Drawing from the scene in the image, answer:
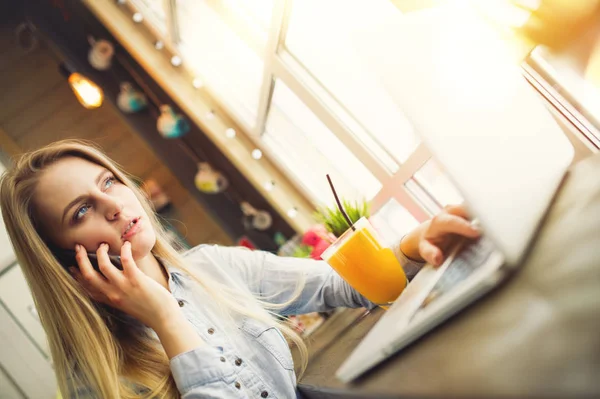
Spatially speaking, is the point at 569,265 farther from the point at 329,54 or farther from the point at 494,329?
the point at 329,54

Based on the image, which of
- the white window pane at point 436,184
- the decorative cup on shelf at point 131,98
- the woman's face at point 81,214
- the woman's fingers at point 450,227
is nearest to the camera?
the woman's fingers at point 450,227

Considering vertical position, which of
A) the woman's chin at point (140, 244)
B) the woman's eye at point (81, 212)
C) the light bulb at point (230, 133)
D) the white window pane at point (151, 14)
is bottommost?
the woman's chin at point (140, 244)

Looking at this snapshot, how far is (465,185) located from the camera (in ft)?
1.34

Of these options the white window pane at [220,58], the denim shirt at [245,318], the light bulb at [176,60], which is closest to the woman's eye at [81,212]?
the denim shirt at [245,318]

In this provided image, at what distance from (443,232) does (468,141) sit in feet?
0.60

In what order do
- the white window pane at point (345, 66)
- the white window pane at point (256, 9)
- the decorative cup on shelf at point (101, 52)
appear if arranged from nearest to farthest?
the white window pane at point (345, 66)
the white window pane at point (256, 9)
the decorative cup on shelf at point (101, 52)

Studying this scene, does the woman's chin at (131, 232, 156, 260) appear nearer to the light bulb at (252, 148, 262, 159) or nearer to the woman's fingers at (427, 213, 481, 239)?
the woman's fingers at (427, 213, 481, 239)

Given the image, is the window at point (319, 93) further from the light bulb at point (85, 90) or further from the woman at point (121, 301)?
the light bulb at point (85, 90)

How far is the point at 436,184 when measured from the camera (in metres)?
1.39

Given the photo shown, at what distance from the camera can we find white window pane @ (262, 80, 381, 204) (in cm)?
170

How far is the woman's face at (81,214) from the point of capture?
2.75 feet

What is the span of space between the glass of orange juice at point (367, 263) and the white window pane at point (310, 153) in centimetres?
91

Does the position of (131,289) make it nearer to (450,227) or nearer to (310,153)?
(450,227)

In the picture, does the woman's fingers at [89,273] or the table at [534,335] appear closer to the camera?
the table at [534,335]
